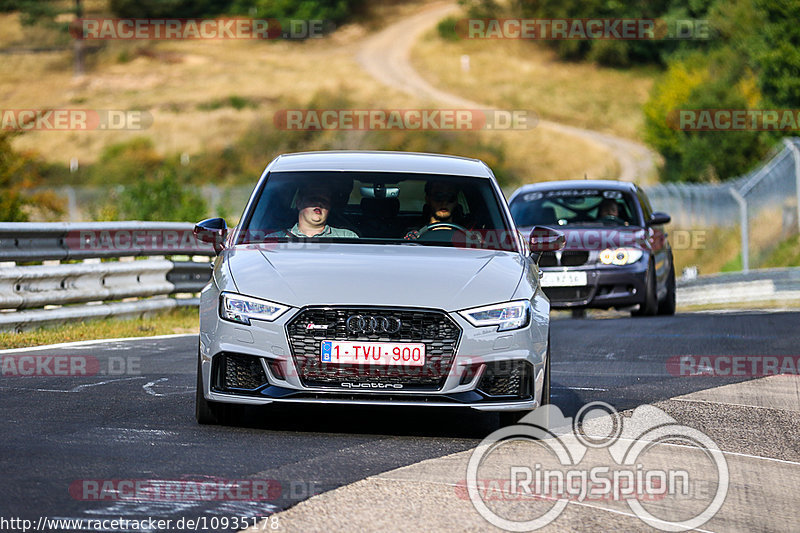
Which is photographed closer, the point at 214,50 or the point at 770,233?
the point at 770,233

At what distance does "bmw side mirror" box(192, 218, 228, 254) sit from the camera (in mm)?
8672

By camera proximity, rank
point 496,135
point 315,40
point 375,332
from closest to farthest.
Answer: point 375,332, point 496,135, point 315,40

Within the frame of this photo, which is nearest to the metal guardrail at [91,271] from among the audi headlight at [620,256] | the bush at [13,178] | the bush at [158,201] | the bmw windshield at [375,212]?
the audi headlight at [620,256]

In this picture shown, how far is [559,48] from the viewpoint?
102312 mm

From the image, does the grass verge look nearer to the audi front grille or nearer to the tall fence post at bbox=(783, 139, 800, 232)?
the audi front grille

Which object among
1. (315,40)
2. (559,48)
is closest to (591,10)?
(559,48)

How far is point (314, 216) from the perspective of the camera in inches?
340

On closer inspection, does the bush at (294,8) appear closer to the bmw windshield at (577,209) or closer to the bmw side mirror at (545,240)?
the bmw windshield at (577,209)

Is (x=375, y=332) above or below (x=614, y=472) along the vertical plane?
above

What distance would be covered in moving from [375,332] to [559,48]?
97045mm

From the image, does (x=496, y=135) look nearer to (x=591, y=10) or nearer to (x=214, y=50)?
(x=591, y=10)

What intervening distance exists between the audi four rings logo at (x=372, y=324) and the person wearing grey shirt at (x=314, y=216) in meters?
1.22

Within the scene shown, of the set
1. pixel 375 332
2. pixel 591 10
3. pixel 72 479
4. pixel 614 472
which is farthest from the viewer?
pixel 591 10

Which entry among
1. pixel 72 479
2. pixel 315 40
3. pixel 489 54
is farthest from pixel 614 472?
pixel 315 40
